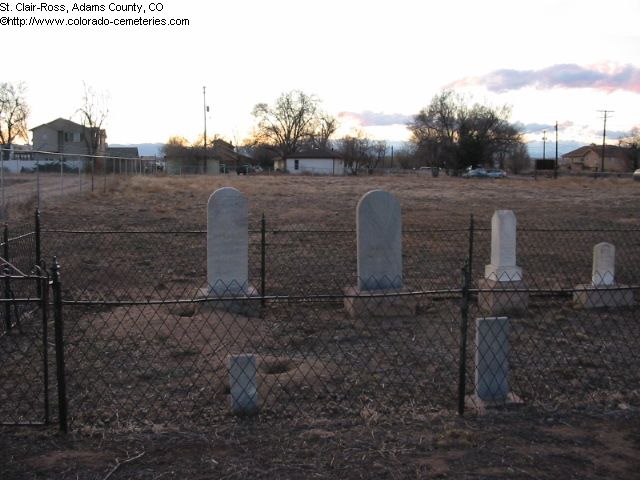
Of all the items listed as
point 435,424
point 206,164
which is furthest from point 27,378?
point 206,164

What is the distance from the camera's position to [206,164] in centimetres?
7794

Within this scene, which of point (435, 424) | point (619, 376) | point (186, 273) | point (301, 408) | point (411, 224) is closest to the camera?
point (435, 424)

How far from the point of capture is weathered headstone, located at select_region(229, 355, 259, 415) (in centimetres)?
436

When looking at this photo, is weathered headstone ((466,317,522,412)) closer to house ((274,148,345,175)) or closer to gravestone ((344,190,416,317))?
gravestone ((344,190,416,317))

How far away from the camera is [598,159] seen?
107 meters

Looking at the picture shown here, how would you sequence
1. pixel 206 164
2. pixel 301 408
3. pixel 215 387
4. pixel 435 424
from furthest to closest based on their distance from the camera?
1. pixel 206 164
2. pixel 215 387
3. pixel 301 408
4. pixel 435 424

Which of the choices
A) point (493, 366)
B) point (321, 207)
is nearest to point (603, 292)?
point (493, 366)

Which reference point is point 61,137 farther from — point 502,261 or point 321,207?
point 502,261

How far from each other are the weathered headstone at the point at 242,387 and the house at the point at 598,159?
87.9 metres

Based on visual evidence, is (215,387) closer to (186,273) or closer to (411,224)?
(186,273)

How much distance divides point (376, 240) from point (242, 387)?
348 cm

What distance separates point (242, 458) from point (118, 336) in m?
2.97

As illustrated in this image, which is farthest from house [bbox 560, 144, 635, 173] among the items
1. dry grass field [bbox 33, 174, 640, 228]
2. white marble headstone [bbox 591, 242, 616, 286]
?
white marble headstone [bbox 591, 242, 616, 286]

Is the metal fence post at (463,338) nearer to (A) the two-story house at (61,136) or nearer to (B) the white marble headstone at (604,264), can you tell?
(B) the white marble headstone at (604,264)
